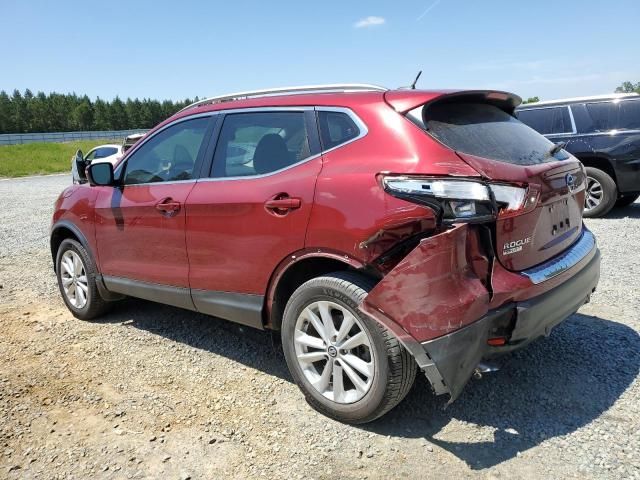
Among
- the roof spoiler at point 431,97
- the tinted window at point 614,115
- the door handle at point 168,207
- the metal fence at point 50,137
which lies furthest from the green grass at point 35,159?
the roof spoiler at point 431,97

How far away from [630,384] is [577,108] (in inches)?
257

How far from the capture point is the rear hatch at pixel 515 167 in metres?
2.65

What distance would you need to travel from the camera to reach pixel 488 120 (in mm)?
3143

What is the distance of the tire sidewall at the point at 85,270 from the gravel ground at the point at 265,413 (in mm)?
259

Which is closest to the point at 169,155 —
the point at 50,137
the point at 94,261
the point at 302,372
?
the point at 94,261

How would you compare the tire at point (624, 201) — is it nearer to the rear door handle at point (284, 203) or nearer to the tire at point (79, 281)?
the rear door handle at point (284, 203)

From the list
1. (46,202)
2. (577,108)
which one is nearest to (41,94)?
(46,202)

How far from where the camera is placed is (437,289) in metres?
2.47

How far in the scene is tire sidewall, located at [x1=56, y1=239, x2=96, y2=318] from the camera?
467 centimetres

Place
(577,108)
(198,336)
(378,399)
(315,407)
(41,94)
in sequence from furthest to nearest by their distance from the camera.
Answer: (41,94), (577,108), (198,336), (315,407), (378,399)

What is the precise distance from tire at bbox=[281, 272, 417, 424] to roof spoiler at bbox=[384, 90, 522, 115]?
97 cm

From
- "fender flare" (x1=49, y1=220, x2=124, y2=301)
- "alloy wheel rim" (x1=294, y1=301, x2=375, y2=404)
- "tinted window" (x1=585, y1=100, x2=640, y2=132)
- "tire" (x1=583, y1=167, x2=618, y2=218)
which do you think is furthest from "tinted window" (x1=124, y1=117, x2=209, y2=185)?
"tinted window" (x1=585, y1=100, x2=640, y2=132)

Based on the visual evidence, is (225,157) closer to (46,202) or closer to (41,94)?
(46,202)

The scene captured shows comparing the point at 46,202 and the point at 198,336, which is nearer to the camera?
the point at 198,336
